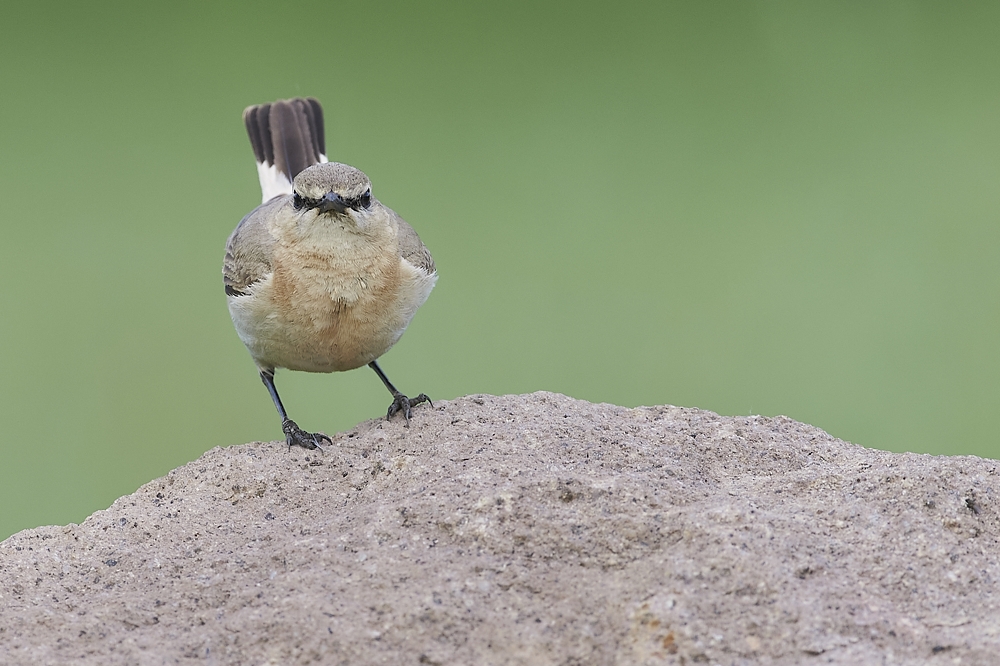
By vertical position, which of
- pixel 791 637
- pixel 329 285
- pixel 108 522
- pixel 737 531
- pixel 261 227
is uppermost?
pixel 261 227

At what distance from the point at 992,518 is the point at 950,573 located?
0.36 meters

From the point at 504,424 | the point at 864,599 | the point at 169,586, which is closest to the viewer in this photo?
the point at 864,599

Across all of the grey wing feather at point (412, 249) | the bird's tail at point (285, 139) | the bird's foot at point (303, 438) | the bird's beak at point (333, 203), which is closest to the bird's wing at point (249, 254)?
the bird's beak at point (333, 203)

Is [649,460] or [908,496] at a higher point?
[649,460]

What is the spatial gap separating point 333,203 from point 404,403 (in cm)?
82

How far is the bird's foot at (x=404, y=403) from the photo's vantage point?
4.11 metres

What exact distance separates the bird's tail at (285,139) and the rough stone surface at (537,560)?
239 centimetres

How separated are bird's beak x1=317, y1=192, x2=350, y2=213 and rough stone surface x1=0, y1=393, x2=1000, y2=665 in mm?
1040

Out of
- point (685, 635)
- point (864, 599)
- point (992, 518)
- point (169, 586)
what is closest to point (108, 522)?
point (169, 586)

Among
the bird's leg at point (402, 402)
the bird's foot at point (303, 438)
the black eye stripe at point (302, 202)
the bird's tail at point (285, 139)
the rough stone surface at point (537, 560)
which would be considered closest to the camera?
the rough stone surface at point (537, 560)

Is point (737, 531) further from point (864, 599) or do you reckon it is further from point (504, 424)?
point (504, 424)

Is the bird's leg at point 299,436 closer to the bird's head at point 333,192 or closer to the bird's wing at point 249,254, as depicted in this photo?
the bird's wing at point 249,254

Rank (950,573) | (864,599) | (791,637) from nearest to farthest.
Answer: (791,637) → (864,599) → (950,573)

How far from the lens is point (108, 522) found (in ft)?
11.2
